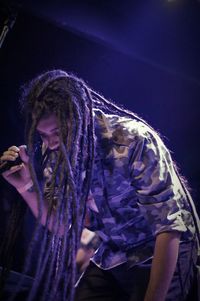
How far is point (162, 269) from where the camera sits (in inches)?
46.0

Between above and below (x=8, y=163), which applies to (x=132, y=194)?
above

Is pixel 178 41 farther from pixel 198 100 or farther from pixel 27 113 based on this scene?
pixel 27 113

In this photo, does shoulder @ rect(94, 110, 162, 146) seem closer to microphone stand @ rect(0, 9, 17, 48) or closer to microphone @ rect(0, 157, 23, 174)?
microphone @ rect(0, 157, 23, 174)

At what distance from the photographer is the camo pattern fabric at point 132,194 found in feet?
4.12

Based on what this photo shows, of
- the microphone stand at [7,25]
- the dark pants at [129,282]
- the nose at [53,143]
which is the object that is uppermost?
the microphone stand at [7,25]

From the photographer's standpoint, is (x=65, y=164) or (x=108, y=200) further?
(x=108, y=200)

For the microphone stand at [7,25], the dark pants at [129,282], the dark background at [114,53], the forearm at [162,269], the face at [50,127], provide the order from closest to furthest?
1. the forearm at [162,269]
2. the dark pants at [129,282]
3. the face at [50,127]
4. the microphone stand at [7,25]
5. the dark background at [114,53]

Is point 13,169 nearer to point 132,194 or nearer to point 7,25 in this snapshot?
point 132,194

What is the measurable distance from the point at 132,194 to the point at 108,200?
10cm

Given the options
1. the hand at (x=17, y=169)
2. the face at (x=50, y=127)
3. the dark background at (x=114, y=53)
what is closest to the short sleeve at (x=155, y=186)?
the face at (x=50, y=127)

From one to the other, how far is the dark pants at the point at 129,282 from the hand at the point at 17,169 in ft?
1.69

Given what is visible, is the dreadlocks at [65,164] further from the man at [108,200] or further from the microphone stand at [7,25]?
the microphone stand at [7,25]

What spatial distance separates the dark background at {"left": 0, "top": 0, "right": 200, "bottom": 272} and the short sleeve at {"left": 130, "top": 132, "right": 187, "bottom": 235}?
1885 mm

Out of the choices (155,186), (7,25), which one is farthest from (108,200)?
(7,25)
